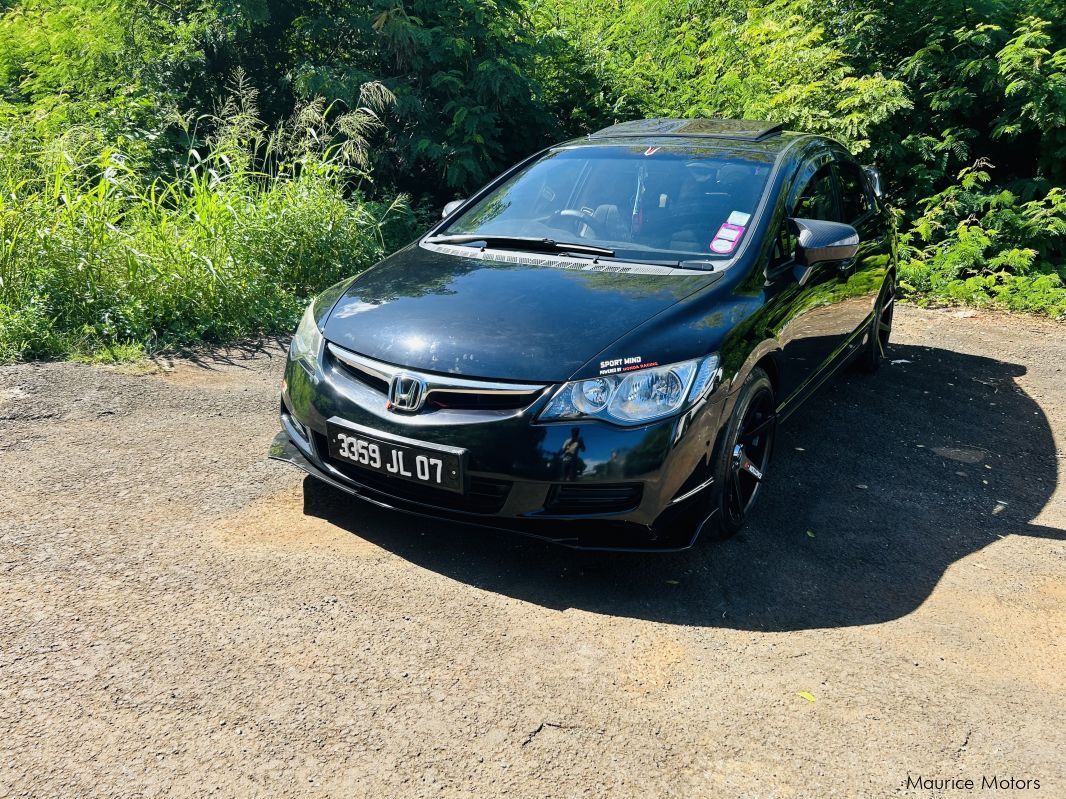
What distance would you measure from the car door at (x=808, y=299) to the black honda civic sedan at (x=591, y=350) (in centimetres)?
2

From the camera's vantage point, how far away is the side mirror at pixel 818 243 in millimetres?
4008

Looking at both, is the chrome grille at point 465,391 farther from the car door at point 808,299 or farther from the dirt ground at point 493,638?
the car door at point 808,299

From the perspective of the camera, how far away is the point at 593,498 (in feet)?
10.1

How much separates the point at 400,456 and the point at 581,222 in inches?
67.7

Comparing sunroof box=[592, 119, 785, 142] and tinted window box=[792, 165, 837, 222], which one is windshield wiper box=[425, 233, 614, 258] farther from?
sunroof box=[592, 119, 785, 142]

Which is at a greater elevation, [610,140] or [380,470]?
[610,140]

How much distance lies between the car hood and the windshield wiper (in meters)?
0.17

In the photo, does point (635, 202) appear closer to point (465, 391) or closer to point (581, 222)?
point (581, 222)

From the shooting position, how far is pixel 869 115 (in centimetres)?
891

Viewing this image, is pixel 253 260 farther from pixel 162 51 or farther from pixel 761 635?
pixel 761 635

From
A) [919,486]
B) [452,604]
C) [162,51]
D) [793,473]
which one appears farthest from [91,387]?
[162,51]

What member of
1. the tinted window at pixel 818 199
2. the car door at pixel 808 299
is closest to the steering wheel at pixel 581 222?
the car door at pixel 808 299

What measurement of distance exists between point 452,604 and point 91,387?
306cm

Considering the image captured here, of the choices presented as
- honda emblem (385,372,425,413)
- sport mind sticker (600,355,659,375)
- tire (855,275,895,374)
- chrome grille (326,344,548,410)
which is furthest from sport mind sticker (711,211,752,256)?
tire (855,275,895,374)
